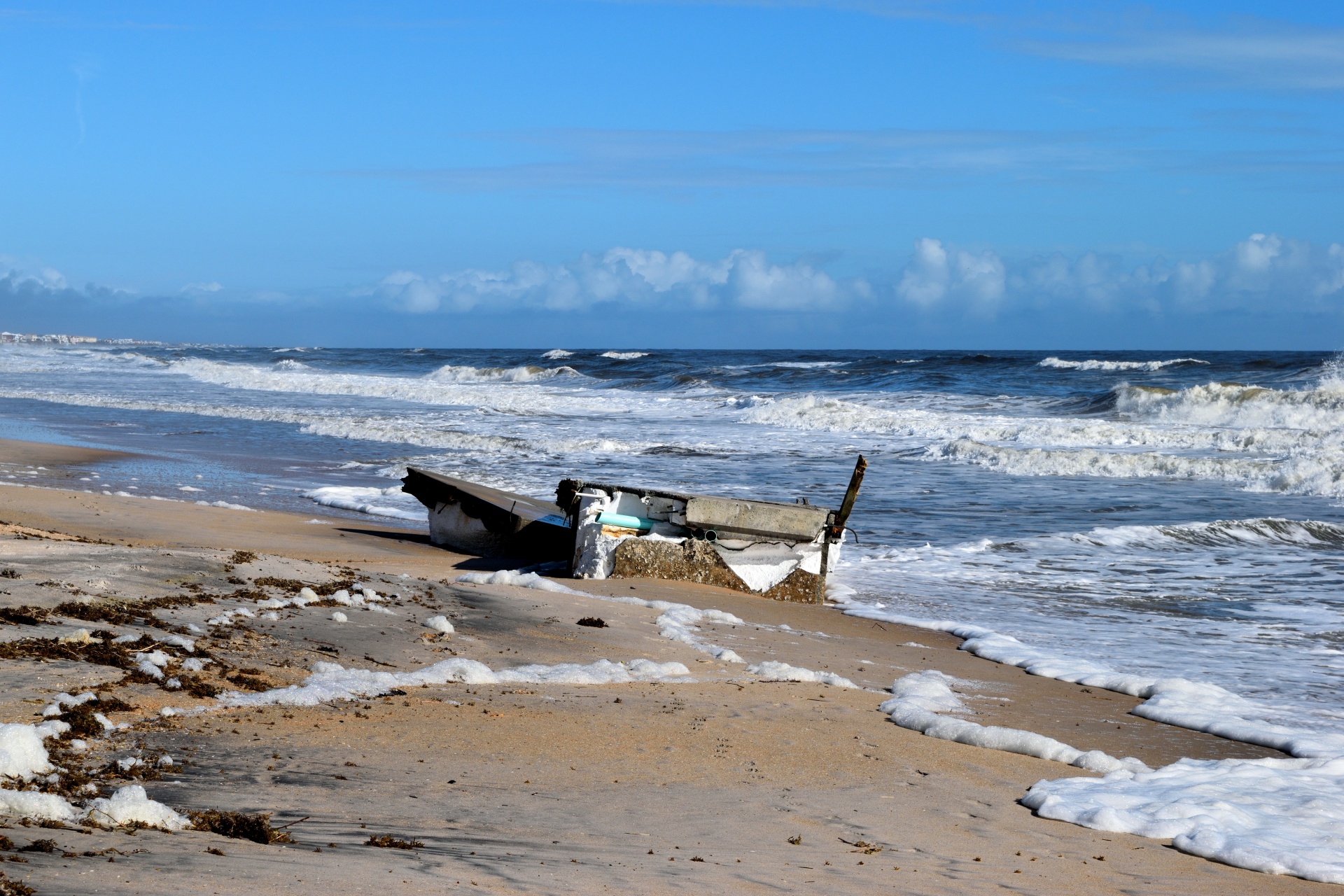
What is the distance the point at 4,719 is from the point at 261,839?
1361mm

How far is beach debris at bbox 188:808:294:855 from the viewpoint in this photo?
3.14 metres

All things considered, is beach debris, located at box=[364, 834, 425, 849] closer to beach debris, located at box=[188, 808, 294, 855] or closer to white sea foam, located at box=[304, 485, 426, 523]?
beach debris, located at box=[188, 808, 294, 855]

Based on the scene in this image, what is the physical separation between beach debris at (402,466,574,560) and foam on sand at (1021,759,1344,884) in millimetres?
5925

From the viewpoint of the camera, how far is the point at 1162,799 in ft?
15.4

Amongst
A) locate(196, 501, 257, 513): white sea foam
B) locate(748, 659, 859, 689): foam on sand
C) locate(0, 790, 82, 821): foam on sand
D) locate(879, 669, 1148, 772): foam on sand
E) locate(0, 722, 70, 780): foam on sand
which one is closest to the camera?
locate(0, 790, 82, 821): foam on sand

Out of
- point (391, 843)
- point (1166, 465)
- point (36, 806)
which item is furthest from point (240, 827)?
point (1166, 465)

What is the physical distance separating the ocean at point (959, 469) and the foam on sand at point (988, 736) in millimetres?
1977

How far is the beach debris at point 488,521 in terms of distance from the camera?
10594 mm

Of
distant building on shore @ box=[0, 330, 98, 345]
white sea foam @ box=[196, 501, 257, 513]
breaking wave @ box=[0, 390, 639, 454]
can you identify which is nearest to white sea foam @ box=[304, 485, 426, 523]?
white sea foam @ box=[196, 501, 257, 513]

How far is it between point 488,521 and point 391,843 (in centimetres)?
777

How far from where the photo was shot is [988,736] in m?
5.33

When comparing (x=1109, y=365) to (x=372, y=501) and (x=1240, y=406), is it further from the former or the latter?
(x=372, y=501)

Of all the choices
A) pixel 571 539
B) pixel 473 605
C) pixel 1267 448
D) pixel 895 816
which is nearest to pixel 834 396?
pixel 1267 448

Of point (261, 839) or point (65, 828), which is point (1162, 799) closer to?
point (261, 839)
